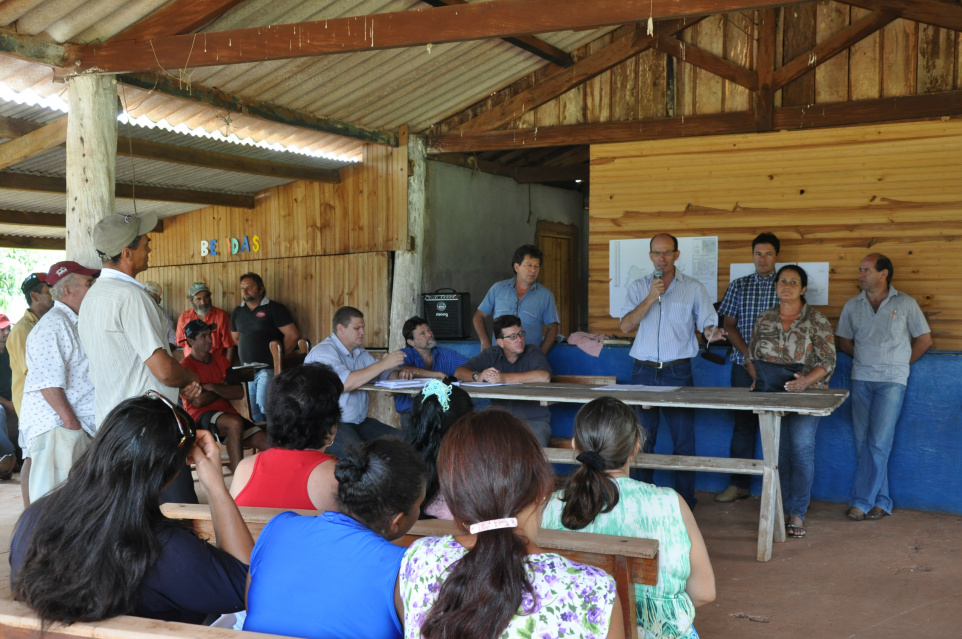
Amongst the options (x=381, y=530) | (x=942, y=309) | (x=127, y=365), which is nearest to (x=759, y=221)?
(x=942, y=309)

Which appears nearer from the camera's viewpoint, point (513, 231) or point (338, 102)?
point (338, 102)

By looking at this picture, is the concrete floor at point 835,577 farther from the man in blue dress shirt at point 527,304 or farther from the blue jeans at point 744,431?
the man in blue dress shirt at point 527,304

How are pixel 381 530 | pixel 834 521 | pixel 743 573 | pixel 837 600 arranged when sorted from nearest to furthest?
pixel 381 530 < pixel 837 600 < pixel 743 573 < pixel 834 521

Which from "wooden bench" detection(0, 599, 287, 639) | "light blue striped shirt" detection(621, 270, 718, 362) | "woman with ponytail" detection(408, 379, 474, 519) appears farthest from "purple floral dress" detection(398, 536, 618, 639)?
"light blue striped shirt" detection(621, 270, 718, 362)

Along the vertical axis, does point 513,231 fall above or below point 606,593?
above

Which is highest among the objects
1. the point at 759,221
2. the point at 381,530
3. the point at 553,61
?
the point at 553,61

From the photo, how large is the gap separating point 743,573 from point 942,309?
2937mm

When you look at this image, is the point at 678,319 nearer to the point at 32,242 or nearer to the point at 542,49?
the point at 542,49

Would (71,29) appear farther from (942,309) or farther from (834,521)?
(942,309)

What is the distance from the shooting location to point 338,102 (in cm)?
690

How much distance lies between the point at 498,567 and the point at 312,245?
765cm

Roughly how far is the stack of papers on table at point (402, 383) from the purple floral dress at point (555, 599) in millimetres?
3541

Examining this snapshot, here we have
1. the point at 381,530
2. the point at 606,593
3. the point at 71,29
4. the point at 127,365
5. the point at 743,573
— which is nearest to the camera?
the point at 606,593

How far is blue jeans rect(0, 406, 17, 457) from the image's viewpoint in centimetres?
686
